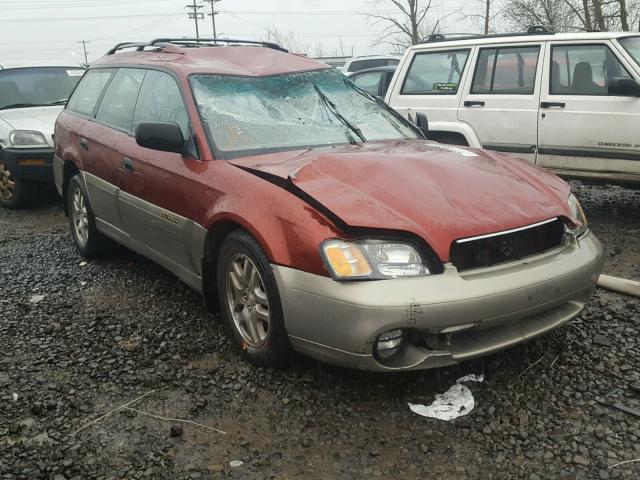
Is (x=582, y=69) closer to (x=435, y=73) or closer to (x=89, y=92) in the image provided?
(x=435, y=73)

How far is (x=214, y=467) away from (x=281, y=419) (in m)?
0.43

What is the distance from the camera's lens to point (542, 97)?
20.3 feet

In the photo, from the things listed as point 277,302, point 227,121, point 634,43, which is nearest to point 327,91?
point 227,121

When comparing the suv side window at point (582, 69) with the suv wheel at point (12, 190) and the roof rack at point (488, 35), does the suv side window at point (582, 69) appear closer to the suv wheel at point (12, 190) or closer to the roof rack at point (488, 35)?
the roof rack at point (488, 35)

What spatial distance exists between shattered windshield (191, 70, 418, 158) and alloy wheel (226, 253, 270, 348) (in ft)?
2.27

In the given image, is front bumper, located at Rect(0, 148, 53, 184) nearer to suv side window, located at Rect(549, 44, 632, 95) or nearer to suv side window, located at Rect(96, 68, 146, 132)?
suv side window, located at Rect(96, 68, 146, 132)

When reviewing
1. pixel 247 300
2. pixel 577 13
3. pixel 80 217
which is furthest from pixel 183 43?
pixel 577 13

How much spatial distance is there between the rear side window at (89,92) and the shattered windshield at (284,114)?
1548 mm

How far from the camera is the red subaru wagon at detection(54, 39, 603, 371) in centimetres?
276

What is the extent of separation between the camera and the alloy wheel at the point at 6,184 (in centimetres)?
764

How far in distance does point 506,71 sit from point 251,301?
4460 mm

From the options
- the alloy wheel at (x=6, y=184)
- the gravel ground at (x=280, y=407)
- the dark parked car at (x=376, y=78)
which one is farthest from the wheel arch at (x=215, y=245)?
the dark parked car at (x=376, y=78)

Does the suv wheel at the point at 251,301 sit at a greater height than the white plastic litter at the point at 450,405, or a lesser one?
greater

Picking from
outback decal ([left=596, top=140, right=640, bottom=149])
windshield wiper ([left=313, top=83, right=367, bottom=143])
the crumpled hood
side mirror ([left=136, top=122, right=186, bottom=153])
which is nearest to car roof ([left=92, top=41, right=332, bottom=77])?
windshield wiper ([left=313, top=83, right=367, bottom=143])
